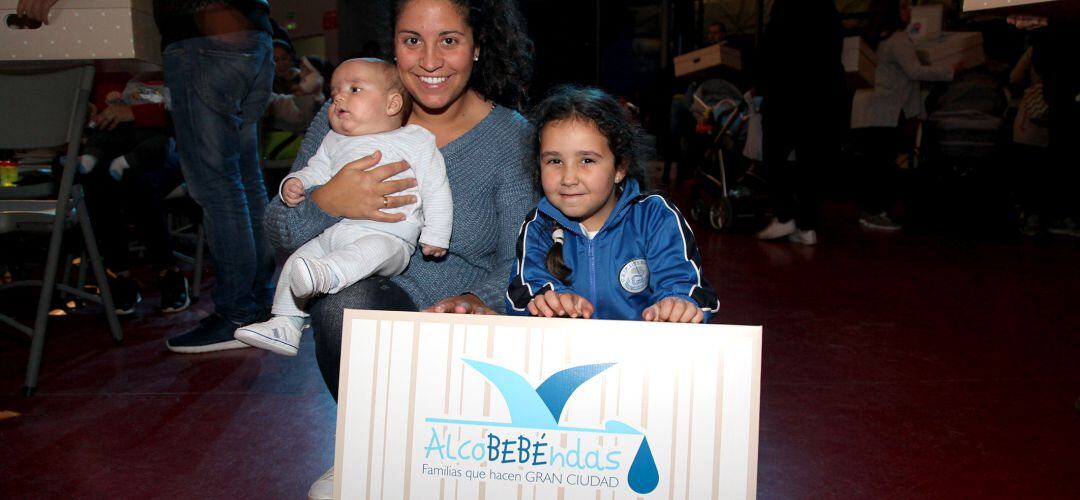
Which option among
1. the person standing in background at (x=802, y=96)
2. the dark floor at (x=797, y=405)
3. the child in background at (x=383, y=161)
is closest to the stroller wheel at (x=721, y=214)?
the person standing in background at (x=802, y=96)

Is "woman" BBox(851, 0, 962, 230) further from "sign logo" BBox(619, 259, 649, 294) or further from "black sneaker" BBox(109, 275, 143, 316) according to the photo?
"black sneaker" BBox(109, 275, 143, 316)

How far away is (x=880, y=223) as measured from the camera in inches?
249

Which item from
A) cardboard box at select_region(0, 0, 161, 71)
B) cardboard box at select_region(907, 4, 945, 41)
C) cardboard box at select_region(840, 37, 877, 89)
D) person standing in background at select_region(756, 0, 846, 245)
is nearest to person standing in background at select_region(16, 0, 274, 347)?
cardboard box at select_region(0, 0, 161, 71)

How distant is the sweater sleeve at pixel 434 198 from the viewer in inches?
67.7

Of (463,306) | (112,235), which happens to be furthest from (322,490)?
(112,235)

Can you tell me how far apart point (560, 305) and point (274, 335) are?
68cm

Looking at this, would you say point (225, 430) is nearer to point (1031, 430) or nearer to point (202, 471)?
point (202, 471)

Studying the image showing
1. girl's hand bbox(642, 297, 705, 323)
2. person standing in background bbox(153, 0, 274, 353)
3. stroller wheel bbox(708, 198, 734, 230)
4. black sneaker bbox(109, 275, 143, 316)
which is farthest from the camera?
stroller wheel bbox(708, 198, 734, 230)

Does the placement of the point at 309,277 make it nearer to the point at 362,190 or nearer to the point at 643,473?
the point at 362,190

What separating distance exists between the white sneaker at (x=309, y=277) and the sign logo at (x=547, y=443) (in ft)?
1.64

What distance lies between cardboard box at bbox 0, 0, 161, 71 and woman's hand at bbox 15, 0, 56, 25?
0.12ft

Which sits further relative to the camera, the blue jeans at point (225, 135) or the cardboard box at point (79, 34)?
the blue jeans at point (225, 135)

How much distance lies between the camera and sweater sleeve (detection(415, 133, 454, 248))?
1721 millimetres

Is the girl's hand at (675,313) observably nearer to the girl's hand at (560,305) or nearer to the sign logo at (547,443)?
the girl's hand at (560,305)
